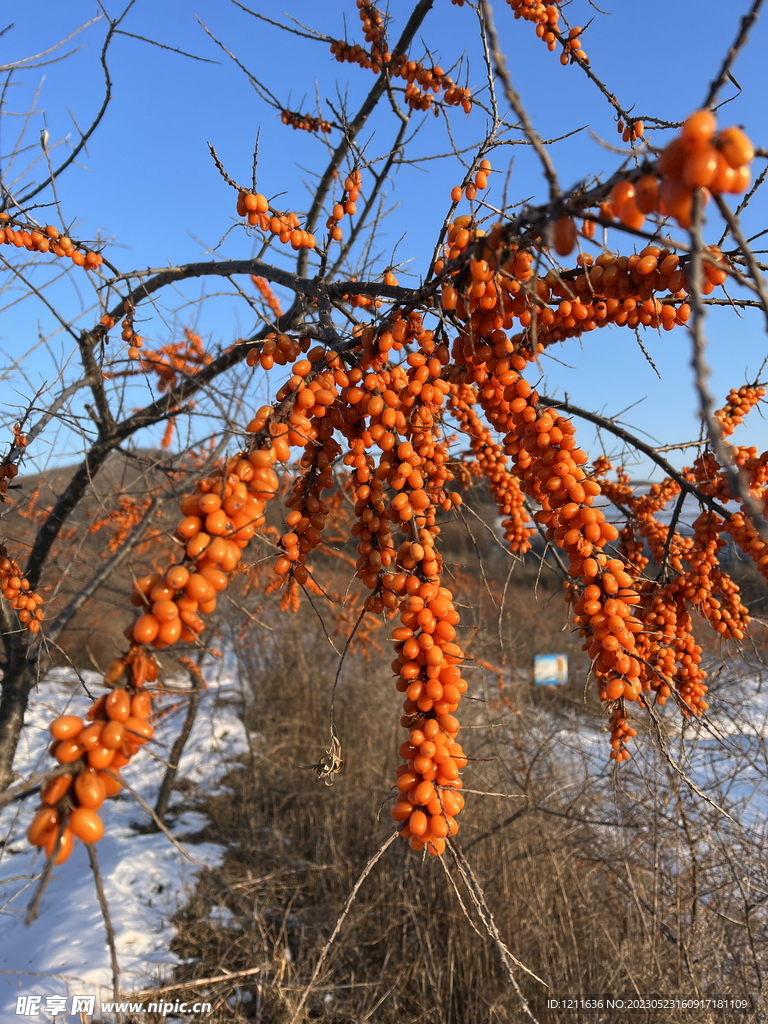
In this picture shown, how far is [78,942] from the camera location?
3.70m

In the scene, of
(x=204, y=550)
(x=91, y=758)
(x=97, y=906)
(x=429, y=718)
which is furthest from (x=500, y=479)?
(x=97, y=906)

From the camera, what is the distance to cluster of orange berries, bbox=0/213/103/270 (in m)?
2.12

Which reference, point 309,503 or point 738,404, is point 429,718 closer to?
point 309,503

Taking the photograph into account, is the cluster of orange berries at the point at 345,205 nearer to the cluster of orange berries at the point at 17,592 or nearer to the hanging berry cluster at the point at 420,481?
the hanging berry cluster at the point at 420,481

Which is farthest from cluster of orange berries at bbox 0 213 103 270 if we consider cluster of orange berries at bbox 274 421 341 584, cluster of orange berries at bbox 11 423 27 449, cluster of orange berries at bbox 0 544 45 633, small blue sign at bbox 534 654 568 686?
small blue sign at bbox 534 654 568 686

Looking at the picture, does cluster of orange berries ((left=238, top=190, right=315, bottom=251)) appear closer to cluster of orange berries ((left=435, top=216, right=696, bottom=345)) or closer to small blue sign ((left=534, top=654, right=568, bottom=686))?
cluster of orange berries ((left=435, top=216, right=696, bottom=345))

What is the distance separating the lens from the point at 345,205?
240cm

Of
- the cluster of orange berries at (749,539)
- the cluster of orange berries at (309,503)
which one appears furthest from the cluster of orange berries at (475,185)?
the cluster of orange berries at (749,539)

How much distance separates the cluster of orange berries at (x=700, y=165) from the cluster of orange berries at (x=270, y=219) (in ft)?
4.78

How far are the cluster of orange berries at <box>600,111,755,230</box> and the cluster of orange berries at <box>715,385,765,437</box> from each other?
6.52ft

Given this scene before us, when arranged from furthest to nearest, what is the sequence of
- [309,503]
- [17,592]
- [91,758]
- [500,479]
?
[500,479], [17,592], [309,503], [91,758]

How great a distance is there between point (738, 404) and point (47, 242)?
9.91ft

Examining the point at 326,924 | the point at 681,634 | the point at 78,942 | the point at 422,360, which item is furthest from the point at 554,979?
the point at 422,360

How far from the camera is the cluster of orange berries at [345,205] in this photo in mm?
2200
